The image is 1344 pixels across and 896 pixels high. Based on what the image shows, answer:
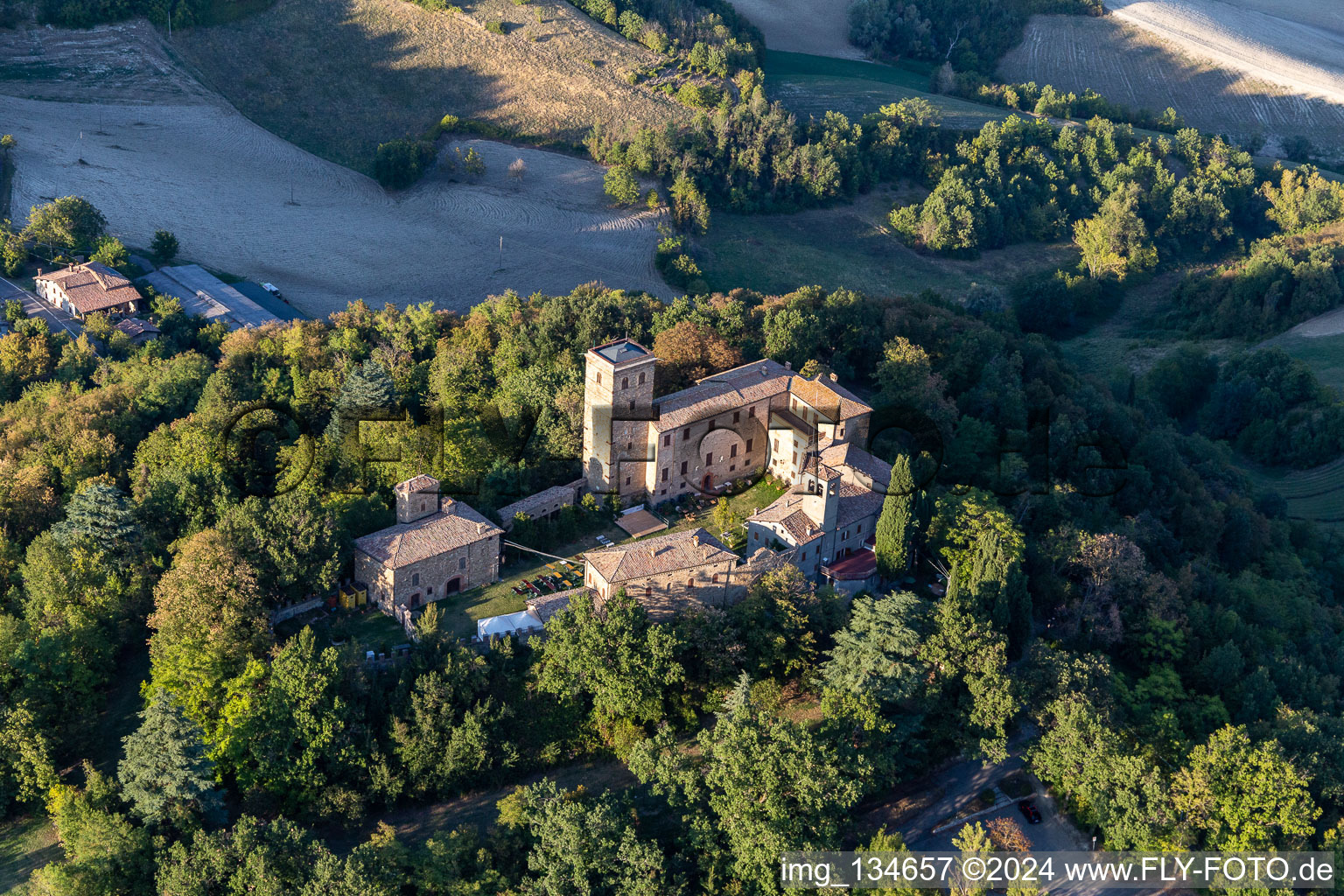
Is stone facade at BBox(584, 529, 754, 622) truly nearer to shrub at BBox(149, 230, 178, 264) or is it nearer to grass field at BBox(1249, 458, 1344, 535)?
shrub at BBox(149, 230, 178, 264)

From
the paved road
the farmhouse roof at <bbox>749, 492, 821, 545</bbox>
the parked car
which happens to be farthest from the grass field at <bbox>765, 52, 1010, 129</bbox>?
the parked car

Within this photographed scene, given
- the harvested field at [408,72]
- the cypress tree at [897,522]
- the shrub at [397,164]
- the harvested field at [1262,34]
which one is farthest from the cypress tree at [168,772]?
the harvested field at [1262,34]

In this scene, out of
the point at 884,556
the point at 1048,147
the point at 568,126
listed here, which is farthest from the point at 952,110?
the point at 884,556

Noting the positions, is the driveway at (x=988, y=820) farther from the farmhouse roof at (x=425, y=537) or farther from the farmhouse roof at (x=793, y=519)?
the farmhouse roof at (x=425, y=537)

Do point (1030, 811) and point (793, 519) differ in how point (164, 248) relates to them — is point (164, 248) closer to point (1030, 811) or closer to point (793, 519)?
point (793, 519)

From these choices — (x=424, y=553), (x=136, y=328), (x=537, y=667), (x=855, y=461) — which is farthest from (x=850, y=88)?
(x=537, y=667)
